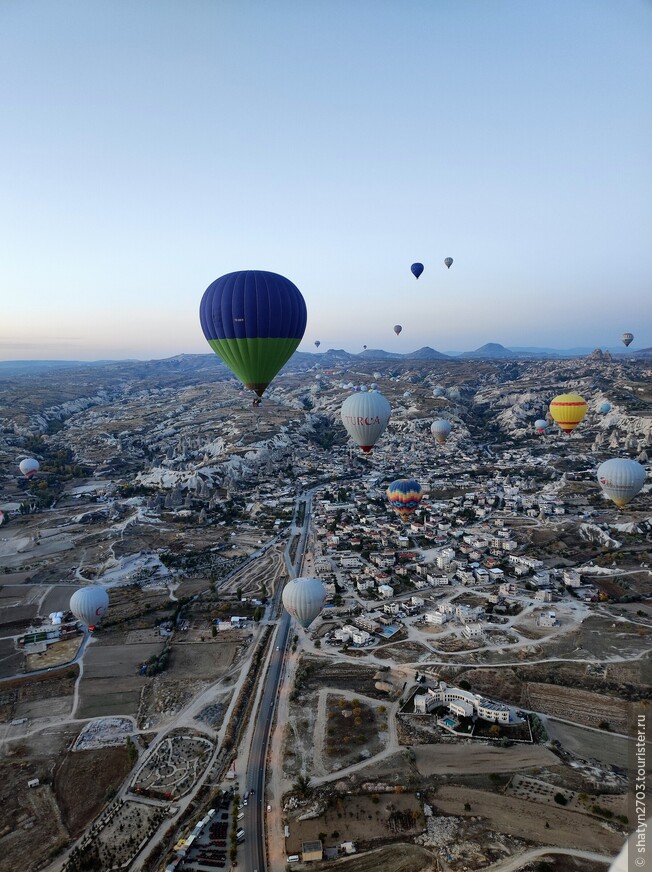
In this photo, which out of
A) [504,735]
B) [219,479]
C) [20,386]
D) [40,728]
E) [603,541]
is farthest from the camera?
[20,386]

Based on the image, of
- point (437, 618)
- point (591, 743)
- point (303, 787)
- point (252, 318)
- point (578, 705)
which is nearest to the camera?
point (303, 787)

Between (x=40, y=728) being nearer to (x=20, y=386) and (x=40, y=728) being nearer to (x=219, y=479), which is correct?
(x=219, y=479)

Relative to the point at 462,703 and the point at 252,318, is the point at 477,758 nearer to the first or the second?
the point at 462,703

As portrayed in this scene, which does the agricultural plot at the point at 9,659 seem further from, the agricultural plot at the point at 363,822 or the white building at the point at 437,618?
the white building at the point at 437,618

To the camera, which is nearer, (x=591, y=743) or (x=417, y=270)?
(x=591, y=743)

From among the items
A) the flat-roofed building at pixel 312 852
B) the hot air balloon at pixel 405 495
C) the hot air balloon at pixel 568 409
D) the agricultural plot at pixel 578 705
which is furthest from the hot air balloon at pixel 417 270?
the flat-roofed building at pixel 312 852

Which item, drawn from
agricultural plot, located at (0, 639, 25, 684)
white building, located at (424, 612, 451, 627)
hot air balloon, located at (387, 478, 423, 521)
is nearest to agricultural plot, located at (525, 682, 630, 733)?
white building, located at (424, 612, 451, 627)

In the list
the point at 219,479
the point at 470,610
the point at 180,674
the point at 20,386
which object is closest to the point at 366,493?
the point at 219,479

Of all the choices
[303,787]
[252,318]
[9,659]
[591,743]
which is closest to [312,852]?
[303,787]
